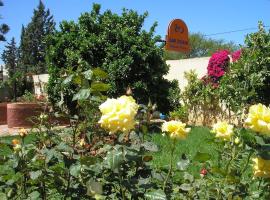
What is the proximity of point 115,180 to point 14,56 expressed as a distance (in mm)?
65125

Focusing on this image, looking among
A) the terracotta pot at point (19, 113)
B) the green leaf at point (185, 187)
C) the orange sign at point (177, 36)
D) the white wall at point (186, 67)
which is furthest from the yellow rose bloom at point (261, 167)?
the orange sign at point (177, 36)

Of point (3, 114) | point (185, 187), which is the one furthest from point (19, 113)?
point (185, 187)

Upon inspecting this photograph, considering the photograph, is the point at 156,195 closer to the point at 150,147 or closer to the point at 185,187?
the point at 150,147

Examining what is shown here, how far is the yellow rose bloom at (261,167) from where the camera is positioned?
1628 mm

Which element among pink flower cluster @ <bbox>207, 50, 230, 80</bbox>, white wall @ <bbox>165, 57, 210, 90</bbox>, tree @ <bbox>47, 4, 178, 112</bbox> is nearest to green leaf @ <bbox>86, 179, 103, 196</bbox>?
tree @ <bbox>47, 4, 178, 112</bbox>

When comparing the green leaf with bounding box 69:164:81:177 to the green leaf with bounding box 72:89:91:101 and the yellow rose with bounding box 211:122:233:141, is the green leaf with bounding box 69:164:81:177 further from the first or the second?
the yellow rose with bounding box 211:122:233:141

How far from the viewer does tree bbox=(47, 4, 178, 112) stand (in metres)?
9.25

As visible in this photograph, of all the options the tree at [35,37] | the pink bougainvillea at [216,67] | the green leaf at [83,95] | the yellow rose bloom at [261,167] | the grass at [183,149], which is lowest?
the grass at [183,149]

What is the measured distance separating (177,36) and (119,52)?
8206 millimetres

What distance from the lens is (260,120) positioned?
1525mm

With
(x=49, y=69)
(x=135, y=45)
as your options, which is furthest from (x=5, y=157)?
(x=49, y=69)

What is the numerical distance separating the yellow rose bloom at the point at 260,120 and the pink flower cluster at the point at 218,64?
11.2 meters

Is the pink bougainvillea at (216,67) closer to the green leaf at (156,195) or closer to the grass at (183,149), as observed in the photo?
the grass at (183,149)

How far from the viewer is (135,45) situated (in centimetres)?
934
